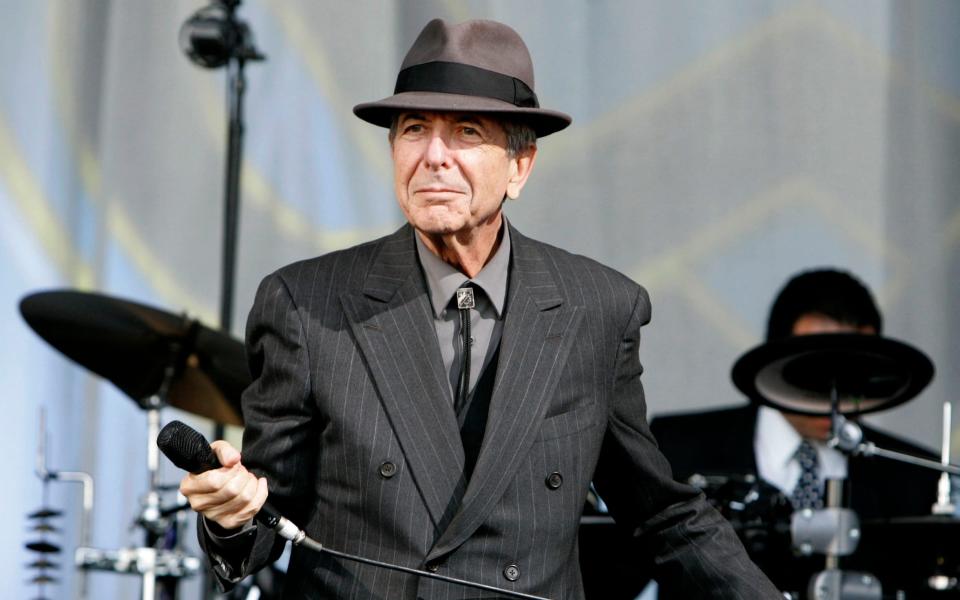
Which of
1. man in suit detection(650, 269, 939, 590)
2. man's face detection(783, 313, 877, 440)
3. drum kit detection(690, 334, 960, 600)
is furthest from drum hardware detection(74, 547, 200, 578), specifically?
man's face detection(783, 313, 877, 440)

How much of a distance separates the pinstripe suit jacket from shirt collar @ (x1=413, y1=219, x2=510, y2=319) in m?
0.02

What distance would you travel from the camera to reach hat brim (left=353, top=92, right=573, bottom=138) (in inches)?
77.7

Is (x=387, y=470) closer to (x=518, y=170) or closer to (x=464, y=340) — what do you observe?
(x=464, y=340)

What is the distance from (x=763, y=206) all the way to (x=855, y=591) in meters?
2.14

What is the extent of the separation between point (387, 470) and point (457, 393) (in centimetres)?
17

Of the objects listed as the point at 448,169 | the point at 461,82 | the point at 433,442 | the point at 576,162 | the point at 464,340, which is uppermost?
the point at 576,162

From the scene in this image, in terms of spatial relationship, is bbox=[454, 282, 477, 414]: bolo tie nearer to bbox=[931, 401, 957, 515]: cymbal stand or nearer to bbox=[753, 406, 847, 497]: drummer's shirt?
bbox=[931, 401, 957, 515]: cymbal stand

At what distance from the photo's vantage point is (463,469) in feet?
6.41

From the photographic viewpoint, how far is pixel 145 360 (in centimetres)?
320

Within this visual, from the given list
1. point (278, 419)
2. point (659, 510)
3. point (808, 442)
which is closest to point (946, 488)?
point (808, 442)

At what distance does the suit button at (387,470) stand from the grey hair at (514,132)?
47 cm

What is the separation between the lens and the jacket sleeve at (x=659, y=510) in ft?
6.74

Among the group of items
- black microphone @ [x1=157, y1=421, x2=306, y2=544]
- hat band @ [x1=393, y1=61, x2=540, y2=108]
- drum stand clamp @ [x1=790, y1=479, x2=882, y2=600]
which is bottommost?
drum stand clamp @ [x1=790, y1=479, x2=882, y2=600]

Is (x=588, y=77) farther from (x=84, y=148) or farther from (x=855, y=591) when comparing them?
(x=855, y=591)
